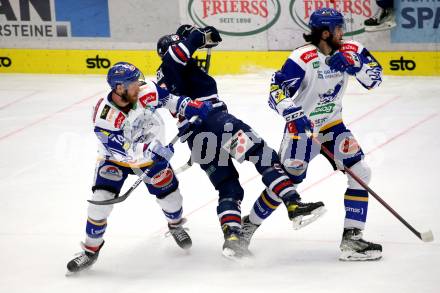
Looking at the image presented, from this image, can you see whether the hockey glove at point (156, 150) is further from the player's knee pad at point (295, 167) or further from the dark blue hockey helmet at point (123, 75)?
the player's knee pad at point (295, 167)

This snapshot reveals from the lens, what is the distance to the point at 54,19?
11.7 metres

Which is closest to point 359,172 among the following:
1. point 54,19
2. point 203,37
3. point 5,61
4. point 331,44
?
point 331,44

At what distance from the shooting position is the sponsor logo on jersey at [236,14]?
1092 cm

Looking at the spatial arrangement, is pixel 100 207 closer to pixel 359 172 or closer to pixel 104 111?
pixel 104 111

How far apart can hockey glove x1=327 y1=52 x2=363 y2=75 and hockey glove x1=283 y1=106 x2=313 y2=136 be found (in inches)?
13.0

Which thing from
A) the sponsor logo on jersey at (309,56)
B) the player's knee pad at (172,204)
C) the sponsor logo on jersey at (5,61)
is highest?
the sponsor logo on jersey at (309,56)

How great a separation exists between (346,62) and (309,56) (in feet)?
0.74

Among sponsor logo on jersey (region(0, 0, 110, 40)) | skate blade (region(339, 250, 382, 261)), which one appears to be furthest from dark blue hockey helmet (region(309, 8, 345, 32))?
sponsor logo on jersey (region(0, 0, 110, 40))

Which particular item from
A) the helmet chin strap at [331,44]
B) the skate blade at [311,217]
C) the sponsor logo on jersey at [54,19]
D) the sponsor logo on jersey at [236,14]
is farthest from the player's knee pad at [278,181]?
the sponsor logo on jersey at [54,19]

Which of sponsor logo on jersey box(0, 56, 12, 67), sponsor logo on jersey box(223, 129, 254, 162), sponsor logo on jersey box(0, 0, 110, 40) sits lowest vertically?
sponsor logo on jersey box(0, 56, 12, 67)

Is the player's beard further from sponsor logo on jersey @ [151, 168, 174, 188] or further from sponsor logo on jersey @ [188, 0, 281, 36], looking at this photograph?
sponsor logo on jersey @ [188, 0, 281, 36]

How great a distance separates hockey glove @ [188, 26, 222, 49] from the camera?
21.0ft

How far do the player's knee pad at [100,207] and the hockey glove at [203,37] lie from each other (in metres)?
1.11

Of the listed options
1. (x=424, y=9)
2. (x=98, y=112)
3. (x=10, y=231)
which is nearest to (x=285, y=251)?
(x=98, y=112)
